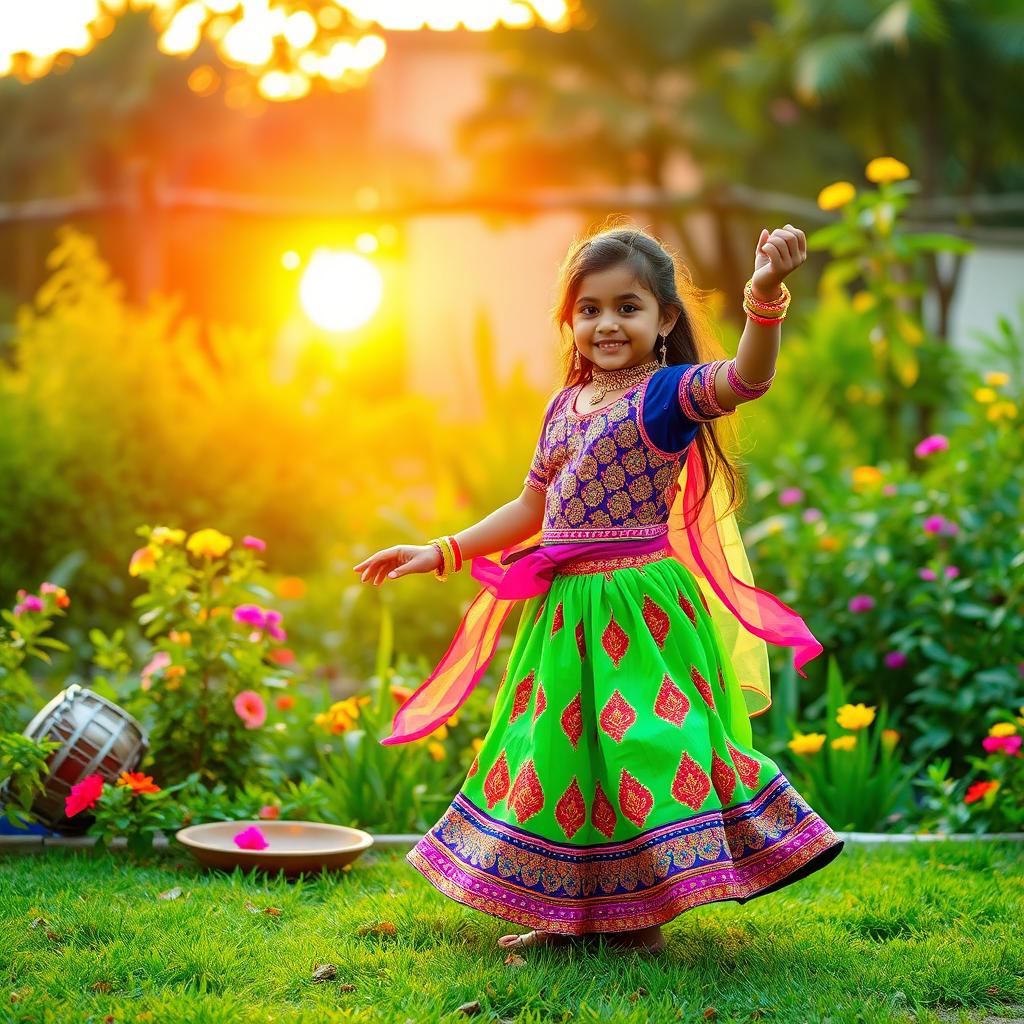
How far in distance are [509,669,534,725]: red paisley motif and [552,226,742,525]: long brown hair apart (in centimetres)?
50

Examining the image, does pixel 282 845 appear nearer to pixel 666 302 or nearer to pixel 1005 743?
pixel 666 302

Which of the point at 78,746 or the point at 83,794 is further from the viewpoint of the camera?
the point at 78,746

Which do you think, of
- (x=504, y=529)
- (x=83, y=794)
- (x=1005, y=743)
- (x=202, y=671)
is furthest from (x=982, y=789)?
(x=83, y=794)

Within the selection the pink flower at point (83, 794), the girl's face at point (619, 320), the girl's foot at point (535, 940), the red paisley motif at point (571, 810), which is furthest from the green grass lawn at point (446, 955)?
the girl's face at point (619, 320)

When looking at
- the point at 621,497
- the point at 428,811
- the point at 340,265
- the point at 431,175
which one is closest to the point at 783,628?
the point at 621,497

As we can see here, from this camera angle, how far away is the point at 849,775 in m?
3.55

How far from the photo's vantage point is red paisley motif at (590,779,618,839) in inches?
99.5

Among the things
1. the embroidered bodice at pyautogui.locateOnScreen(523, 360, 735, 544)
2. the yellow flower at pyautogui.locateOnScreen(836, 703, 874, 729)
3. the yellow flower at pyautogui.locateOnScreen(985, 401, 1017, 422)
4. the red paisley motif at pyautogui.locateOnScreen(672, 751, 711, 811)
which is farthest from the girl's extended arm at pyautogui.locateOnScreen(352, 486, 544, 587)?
the yellow flower at pyautogui.locateOnScreen(985, 401, 1017, 422)

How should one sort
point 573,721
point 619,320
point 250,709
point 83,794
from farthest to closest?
point 250,709, point 83,794, point 619,320, point 573,721

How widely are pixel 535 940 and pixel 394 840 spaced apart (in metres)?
0.85

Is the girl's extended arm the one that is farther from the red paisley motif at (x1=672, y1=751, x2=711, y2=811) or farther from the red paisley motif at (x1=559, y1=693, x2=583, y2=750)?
the red paisley motif at (x1=672, y1=751, x2=711, y2=811)

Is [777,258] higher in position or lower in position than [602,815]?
higher

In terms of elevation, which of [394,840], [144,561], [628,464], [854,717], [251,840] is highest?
[628,464]

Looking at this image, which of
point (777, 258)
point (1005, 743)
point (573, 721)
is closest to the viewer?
point (777, 258)
